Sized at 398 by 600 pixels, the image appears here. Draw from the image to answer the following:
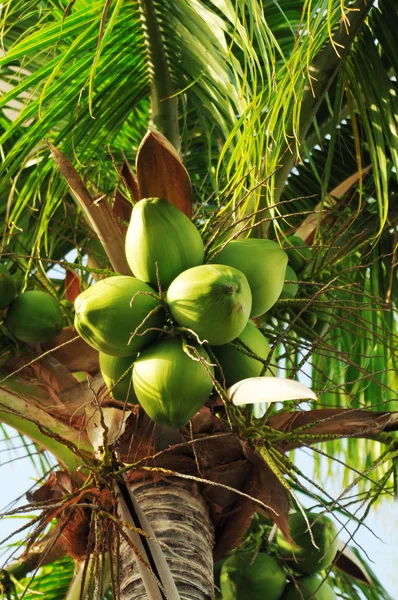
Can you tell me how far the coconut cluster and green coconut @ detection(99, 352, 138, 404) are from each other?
0.75 m

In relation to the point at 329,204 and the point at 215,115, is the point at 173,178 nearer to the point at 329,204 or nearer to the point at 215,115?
the point at 215,115

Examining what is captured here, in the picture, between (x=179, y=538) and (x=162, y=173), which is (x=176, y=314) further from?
(x=179, y=538)

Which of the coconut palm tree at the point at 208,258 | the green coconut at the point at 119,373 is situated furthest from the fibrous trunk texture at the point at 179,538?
the green coconut at the point at 119,373

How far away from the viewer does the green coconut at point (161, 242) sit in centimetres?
158

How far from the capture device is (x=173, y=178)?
174 cm

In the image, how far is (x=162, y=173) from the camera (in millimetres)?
1735

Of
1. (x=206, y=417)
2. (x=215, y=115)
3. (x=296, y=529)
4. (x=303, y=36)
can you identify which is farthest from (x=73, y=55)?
(x=296, y=529)

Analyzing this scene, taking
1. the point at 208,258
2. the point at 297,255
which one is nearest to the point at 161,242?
the point at 208,258

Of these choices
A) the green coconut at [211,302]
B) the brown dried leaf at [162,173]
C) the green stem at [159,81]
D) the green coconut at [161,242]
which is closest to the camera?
the green coconut at [211,302]

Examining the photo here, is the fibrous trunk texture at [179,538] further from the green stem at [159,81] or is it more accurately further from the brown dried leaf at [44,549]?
the green stem at [159,81]

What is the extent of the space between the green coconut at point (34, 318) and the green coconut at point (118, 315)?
56 centimetres

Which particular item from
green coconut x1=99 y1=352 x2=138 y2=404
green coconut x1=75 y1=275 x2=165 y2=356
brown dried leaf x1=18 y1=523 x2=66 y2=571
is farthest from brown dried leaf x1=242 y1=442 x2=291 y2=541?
brown dried leaf x1=18 y1=523 x2=66 y2=571

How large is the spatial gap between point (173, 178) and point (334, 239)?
80 centimetres

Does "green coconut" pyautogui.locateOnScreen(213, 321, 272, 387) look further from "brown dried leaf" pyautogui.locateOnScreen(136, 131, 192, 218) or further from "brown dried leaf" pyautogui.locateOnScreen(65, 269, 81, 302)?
"brown dried leaf" pyautogui.locateOnScreen(65, 269, 81, 302)
